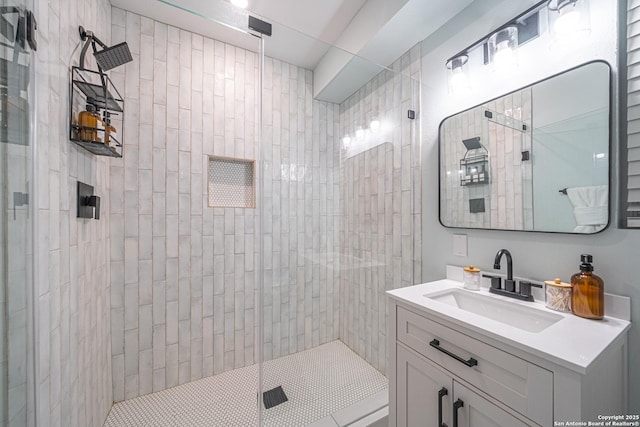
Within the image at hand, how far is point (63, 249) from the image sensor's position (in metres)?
0.96

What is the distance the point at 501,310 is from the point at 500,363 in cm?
42

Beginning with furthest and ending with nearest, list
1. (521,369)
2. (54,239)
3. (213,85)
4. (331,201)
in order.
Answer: (213,85)
(331,201)
(54,239)
(521,369)

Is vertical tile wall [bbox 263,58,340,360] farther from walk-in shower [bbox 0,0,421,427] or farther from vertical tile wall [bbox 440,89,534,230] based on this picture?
vertical tile wall [bbox 440,89,534,230]

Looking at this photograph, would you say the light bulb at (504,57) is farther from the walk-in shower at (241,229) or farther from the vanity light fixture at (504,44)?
the walk-in shower at (241,229)

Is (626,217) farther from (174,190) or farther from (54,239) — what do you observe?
(174,190)

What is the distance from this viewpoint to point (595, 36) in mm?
900

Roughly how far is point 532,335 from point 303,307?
1.29m

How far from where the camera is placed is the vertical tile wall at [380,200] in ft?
5.34

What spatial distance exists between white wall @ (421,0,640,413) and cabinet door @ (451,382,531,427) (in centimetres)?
53

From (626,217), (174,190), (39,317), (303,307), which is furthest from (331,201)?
(39,317)

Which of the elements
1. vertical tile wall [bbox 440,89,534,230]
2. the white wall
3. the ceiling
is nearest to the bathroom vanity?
the white wall

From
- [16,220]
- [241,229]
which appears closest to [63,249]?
[16,220]

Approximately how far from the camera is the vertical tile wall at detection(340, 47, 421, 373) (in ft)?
5.34

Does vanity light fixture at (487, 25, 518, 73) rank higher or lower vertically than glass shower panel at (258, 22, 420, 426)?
higher
